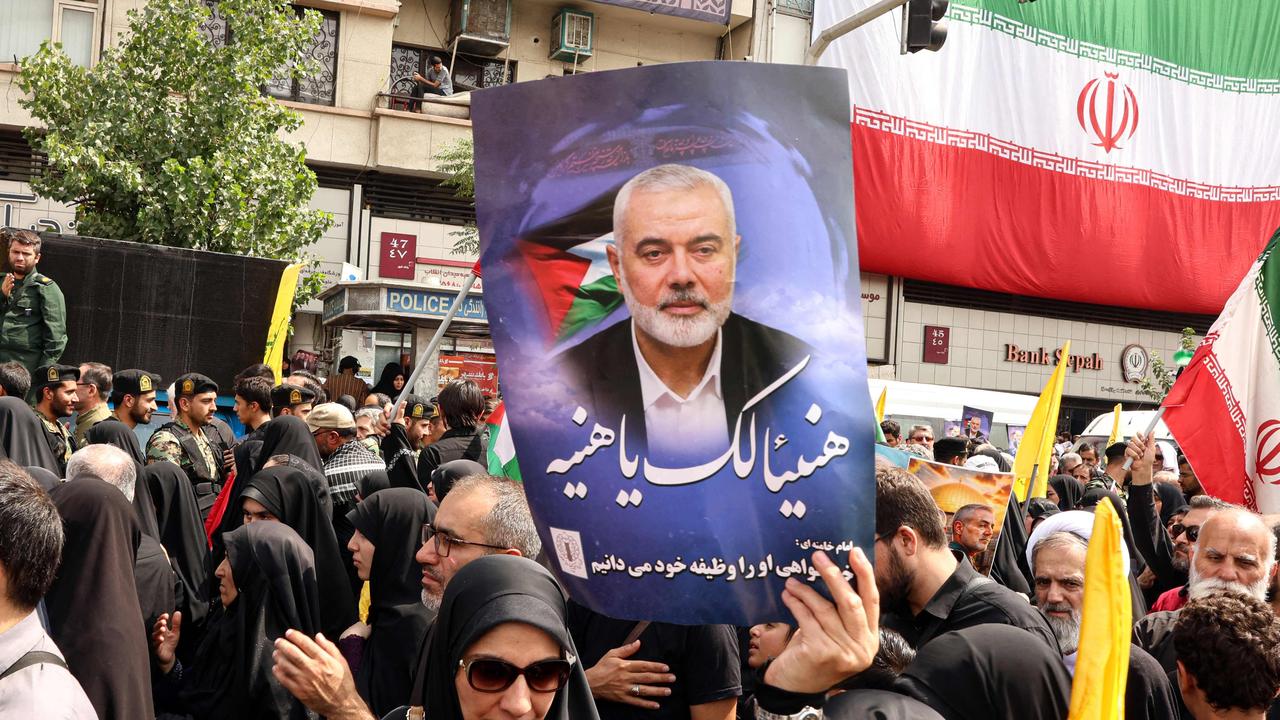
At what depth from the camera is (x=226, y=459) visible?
25.6 feet

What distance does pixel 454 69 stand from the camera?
73.2 feet

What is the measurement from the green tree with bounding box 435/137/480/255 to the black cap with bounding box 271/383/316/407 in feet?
36.8

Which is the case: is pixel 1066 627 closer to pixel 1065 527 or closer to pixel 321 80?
pixel 1065 527

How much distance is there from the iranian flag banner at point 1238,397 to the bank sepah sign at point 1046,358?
64.6ft

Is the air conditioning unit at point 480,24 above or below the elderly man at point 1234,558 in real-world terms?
above

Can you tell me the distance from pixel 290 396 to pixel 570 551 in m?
5.97

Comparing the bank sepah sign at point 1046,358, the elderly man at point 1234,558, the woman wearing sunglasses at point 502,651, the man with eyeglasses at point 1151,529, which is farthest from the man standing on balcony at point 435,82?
the woman wearing sunglasses at point 502,651

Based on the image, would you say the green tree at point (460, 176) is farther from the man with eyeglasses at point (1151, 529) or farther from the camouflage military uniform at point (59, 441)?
the man with eyeglasses at point (1151, 529)

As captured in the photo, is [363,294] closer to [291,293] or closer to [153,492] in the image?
[291,293]

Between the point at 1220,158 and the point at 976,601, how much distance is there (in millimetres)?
25928

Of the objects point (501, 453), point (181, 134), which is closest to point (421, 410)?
point (501, 453)

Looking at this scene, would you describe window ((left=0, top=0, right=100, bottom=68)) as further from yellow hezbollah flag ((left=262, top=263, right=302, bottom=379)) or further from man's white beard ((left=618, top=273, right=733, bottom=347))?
man's white beard ((left=618, top=273, right=733, bottom=347))

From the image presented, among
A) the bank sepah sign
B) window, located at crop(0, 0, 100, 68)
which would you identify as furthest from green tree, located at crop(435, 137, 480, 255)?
the bank sepah sign

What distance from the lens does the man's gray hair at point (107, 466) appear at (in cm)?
A: 454
